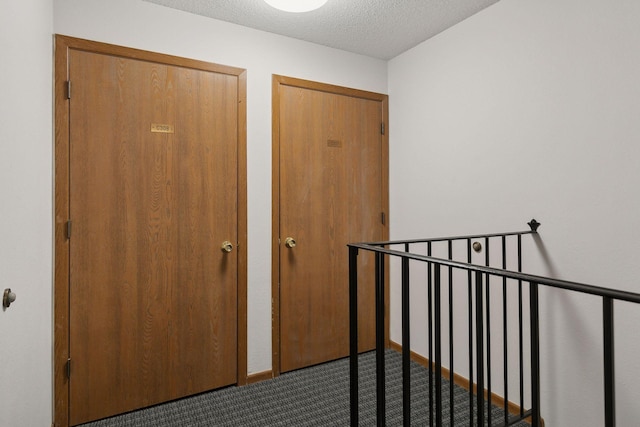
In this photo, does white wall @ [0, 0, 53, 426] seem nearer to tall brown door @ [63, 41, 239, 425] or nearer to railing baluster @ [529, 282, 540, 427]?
tall brown door @ [63, 41, 239, 425]

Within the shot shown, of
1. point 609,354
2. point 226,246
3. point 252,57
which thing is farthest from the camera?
point 252,57

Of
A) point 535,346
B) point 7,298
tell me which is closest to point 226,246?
point 7,298

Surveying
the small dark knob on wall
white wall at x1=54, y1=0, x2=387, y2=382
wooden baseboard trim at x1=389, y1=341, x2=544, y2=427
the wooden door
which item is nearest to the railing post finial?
wooden baseboard trim at x1=389, y1=341, x2=544, y2=427

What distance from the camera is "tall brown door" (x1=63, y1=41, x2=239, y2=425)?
199cm

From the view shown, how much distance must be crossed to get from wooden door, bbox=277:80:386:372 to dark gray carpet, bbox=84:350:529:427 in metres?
0.26

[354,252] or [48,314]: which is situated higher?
[354,252]

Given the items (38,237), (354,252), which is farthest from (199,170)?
(354,252)

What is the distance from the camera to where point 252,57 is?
2.46 m

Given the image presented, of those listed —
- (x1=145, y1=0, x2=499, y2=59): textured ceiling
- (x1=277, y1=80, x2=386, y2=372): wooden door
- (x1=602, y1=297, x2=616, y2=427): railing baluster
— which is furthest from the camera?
(x1=277, y1=80, x2=386, y2=372): wooden door

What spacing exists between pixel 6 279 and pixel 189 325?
118cm

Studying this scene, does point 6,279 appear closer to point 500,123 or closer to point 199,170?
point 199,170

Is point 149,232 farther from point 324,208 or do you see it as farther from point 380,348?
point 380,348

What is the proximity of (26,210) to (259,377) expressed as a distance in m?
1.69

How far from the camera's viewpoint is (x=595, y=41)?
1.72 m
